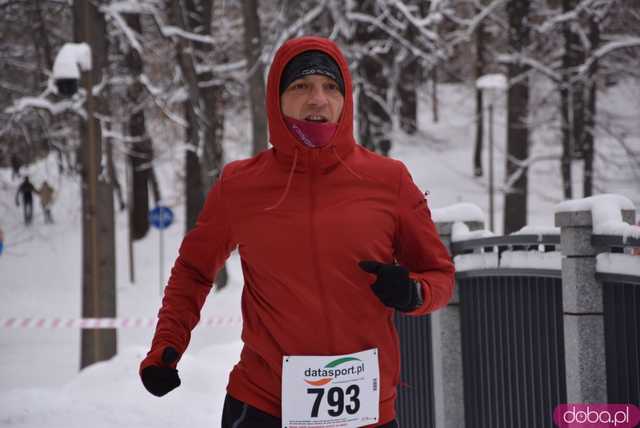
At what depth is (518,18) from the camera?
63.9 feet

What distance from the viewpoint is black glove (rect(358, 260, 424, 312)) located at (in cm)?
271

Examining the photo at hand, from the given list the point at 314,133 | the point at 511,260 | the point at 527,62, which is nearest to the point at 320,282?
the point at 314,133

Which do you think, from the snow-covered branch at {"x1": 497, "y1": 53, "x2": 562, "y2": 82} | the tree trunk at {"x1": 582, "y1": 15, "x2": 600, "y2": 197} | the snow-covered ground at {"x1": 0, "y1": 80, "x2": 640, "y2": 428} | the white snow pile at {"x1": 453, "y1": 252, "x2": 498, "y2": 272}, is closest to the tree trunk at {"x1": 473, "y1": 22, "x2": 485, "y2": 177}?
the snow-covered ground at {"x1": 0, "y1": 80, "x2": 640, "y2": 428}

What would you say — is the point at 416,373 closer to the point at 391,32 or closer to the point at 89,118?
the point at 89,118

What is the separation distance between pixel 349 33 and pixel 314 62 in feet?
45.3

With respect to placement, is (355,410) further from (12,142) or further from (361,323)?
(12,142)

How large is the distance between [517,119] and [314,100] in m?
17.7

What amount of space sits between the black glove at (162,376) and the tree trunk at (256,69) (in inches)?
556

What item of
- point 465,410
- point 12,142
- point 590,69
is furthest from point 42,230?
point 465,410

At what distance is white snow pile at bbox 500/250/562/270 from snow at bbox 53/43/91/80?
8.17 meters

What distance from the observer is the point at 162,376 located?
3033mm

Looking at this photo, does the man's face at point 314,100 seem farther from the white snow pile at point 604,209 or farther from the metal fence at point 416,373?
the metal fence at point 416,373

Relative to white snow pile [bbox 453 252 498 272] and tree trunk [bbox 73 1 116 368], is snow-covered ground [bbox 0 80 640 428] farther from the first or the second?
white snow pile [bbox 453 252 498 272]

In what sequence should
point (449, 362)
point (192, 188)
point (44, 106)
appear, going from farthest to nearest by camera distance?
point (192, 188) → point (44, 106) → point (449, 362)
